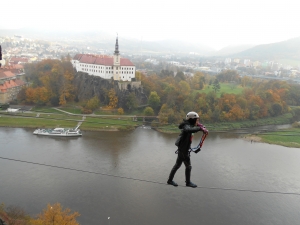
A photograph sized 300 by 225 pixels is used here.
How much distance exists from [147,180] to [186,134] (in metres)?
5.87

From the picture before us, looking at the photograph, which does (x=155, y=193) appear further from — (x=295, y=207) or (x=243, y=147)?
(x=243, y=147)

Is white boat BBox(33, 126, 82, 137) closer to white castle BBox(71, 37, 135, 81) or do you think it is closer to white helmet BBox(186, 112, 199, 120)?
white castle BBox(71, 37, 135, 81)

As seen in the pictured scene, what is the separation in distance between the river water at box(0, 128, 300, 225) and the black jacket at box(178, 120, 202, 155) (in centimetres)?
239

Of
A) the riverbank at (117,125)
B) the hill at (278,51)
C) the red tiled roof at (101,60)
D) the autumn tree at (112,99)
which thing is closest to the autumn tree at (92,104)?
the autumn tree at (112,99)

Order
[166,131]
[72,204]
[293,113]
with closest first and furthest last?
1. [72,204]
2. [166,131]
3. [293,113]

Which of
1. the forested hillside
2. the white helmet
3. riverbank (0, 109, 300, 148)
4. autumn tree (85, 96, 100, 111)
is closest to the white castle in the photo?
the forested hillside

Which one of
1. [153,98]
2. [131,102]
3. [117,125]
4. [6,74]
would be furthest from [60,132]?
[6,74]

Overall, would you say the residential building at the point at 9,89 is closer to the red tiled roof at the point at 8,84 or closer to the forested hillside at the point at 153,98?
the red tiled roof at the point at 8,84

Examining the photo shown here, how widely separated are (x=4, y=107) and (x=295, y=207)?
17.6m

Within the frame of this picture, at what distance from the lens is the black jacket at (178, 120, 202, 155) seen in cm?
264

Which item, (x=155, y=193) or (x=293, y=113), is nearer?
(x=155, y=193)

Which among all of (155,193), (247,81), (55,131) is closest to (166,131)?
(55,131)

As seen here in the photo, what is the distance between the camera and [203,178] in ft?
29.7

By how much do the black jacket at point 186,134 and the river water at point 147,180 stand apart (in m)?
2.39
